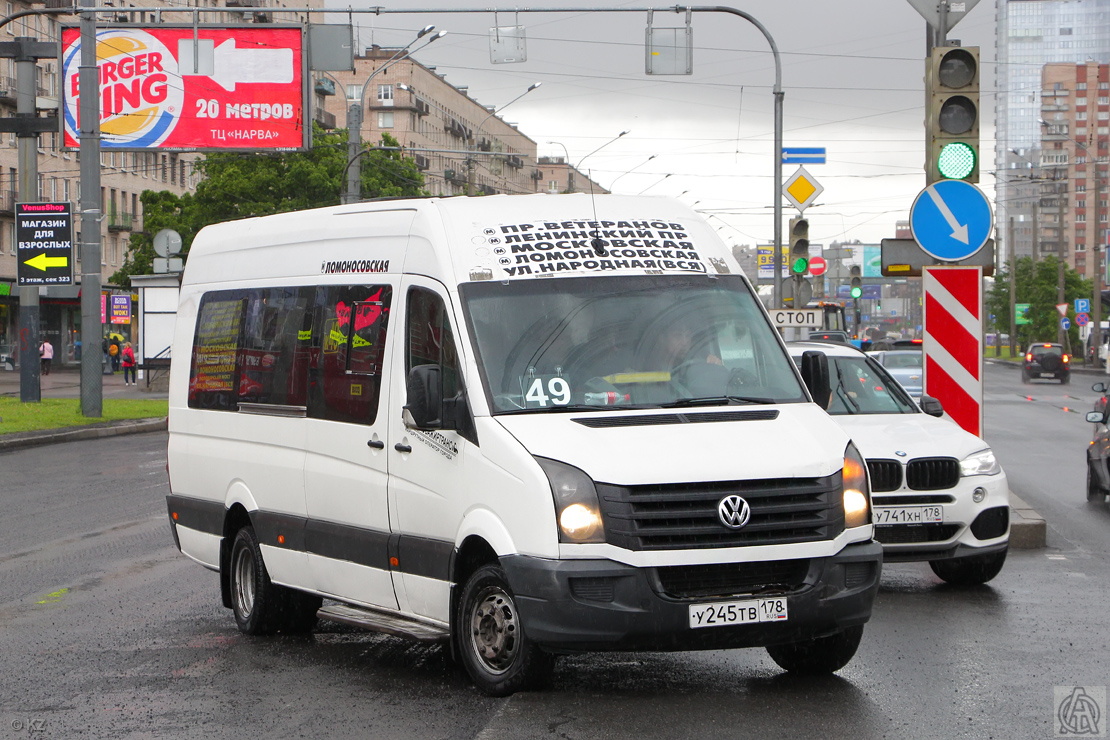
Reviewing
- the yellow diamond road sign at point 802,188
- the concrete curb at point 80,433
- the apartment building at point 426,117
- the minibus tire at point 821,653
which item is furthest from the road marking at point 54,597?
the apartment building at point 426,117

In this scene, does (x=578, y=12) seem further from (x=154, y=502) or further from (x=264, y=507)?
(x=264, y=507)

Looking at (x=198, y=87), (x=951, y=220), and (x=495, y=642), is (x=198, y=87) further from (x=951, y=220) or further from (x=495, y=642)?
(x=495, y=642)

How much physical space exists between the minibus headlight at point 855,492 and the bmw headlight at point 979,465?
362cm

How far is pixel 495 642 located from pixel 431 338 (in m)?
1.52

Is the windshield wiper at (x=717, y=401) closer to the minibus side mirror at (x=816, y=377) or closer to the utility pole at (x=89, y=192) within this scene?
the minibus side mirror at (x=816, y=377)

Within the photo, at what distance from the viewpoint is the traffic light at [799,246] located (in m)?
28.6

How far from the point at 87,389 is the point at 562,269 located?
2583 cm

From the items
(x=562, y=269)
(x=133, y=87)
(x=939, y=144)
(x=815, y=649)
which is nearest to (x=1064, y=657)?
(x=815, y=649)

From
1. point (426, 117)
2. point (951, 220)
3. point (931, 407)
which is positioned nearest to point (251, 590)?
point (931, 407)

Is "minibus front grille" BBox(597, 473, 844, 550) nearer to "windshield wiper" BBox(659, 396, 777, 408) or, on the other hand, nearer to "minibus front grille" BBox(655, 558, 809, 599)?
"minibus front grille" BBox(655, 558, 809, 599)

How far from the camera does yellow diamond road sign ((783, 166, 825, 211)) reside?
1152 inches

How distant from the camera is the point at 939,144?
12.9 metres

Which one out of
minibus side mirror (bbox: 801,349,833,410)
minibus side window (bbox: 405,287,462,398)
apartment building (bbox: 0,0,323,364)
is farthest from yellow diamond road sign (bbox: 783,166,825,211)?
apartment building (bbox: 0,0,323,364)

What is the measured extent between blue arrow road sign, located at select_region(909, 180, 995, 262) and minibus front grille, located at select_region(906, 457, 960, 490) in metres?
2.88
